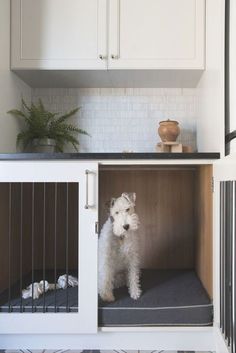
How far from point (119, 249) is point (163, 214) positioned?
51 cm

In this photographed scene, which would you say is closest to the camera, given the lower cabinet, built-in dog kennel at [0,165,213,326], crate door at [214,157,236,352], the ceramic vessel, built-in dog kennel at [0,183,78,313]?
crate door at [214,157,236,352]

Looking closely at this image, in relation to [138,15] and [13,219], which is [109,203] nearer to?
[13,219]

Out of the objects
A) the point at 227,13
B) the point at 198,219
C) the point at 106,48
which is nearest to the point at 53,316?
the point at 198,219

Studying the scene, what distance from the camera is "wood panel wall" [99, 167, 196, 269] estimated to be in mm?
1973

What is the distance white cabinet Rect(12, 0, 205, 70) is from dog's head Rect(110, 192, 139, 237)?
75cm

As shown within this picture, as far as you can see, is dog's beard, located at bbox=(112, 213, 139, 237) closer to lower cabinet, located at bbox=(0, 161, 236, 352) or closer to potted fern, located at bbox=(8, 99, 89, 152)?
lower cabinet, located at bbox=(0, 161, 236, 352)

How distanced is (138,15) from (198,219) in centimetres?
118

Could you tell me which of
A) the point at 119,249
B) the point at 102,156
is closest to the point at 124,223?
the point at 119,249

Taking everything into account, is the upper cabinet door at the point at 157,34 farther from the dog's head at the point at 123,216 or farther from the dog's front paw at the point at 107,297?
the dog's front paw at the point at 107,297

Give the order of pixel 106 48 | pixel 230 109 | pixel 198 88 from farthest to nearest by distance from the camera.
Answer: pixel 198 88, pixel 106 48, pixel 230 109

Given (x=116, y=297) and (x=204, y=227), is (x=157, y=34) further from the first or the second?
(x=116, y=297)

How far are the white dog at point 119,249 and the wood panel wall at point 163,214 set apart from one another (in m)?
0.39

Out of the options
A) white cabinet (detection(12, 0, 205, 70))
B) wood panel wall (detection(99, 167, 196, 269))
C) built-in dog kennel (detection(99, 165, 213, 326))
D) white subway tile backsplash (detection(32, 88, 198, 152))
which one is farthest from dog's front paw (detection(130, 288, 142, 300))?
white cabinet (detection(12, 0, 205, 70))

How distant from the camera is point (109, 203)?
1567 mm
